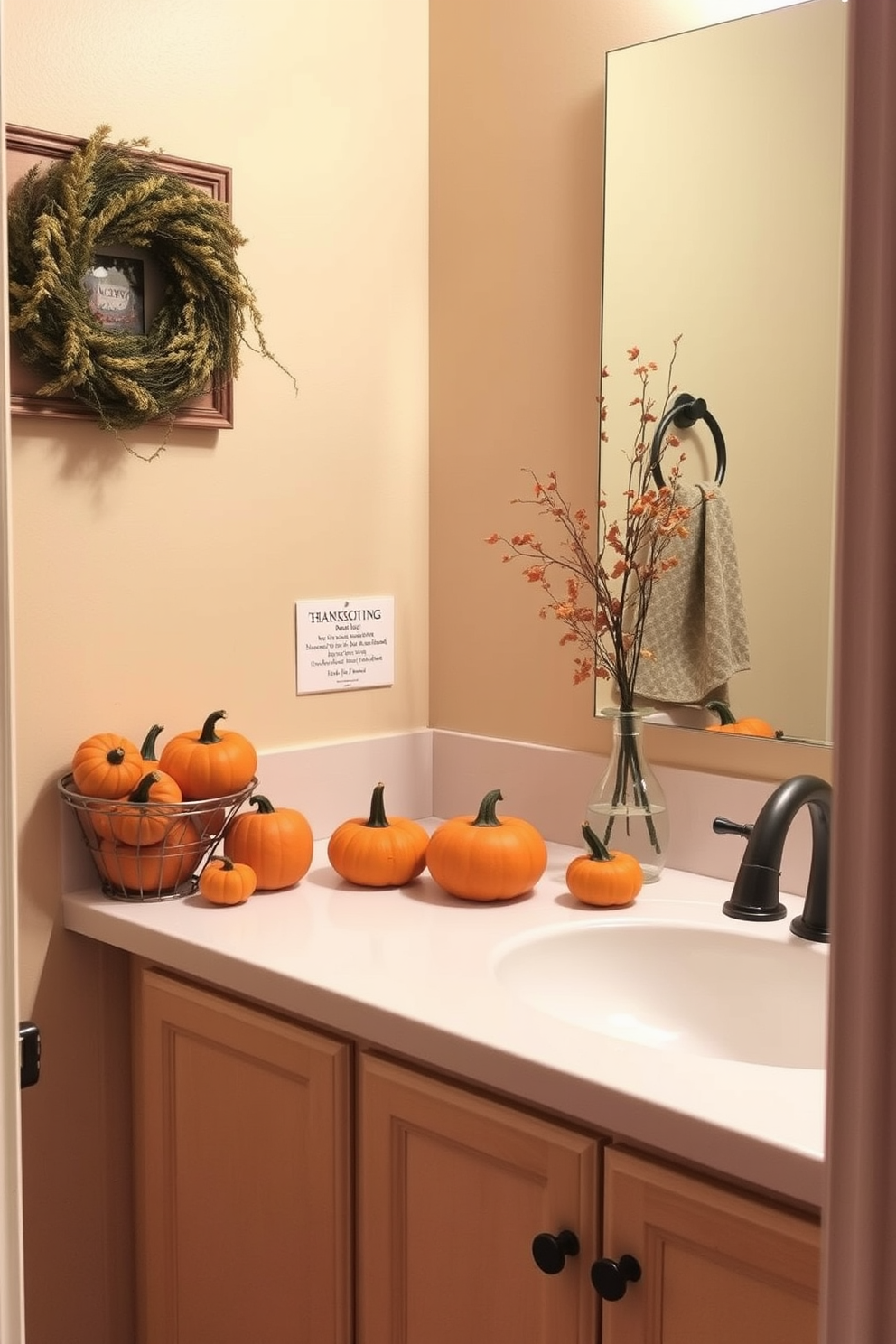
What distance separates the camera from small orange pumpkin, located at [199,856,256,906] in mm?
1578

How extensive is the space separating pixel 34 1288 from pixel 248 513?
1.03 meters

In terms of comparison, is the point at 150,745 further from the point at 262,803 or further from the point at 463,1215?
the point at 463,1215

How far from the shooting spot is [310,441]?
6.18 feet

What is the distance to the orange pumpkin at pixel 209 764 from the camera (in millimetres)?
1620

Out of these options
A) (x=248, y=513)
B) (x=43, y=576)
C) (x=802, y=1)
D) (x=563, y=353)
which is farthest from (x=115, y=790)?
(x=802, y=1)

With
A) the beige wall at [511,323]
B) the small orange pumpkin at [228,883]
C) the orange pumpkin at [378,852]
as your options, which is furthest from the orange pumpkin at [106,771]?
the beige wall at [511,323]

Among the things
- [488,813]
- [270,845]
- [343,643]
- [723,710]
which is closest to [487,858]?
[488,813]

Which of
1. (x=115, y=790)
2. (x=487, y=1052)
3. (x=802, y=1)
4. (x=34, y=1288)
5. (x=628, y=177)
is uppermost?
(x=802, y=1)

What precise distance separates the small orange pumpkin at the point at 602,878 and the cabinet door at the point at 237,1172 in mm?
371

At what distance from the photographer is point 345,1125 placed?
4.46 feet

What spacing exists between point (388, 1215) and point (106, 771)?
60 centimetres

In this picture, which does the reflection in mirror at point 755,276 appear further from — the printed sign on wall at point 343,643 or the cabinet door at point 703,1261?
the cabinet door at point 703,1261

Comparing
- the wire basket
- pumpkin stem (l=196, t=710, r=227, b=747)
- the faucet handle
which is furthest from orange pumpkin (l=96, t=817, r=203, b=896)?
the faucet handle

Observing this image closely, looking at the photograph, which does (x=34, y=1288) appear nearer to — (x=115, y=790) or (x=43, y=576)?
(x=115, y=790)
